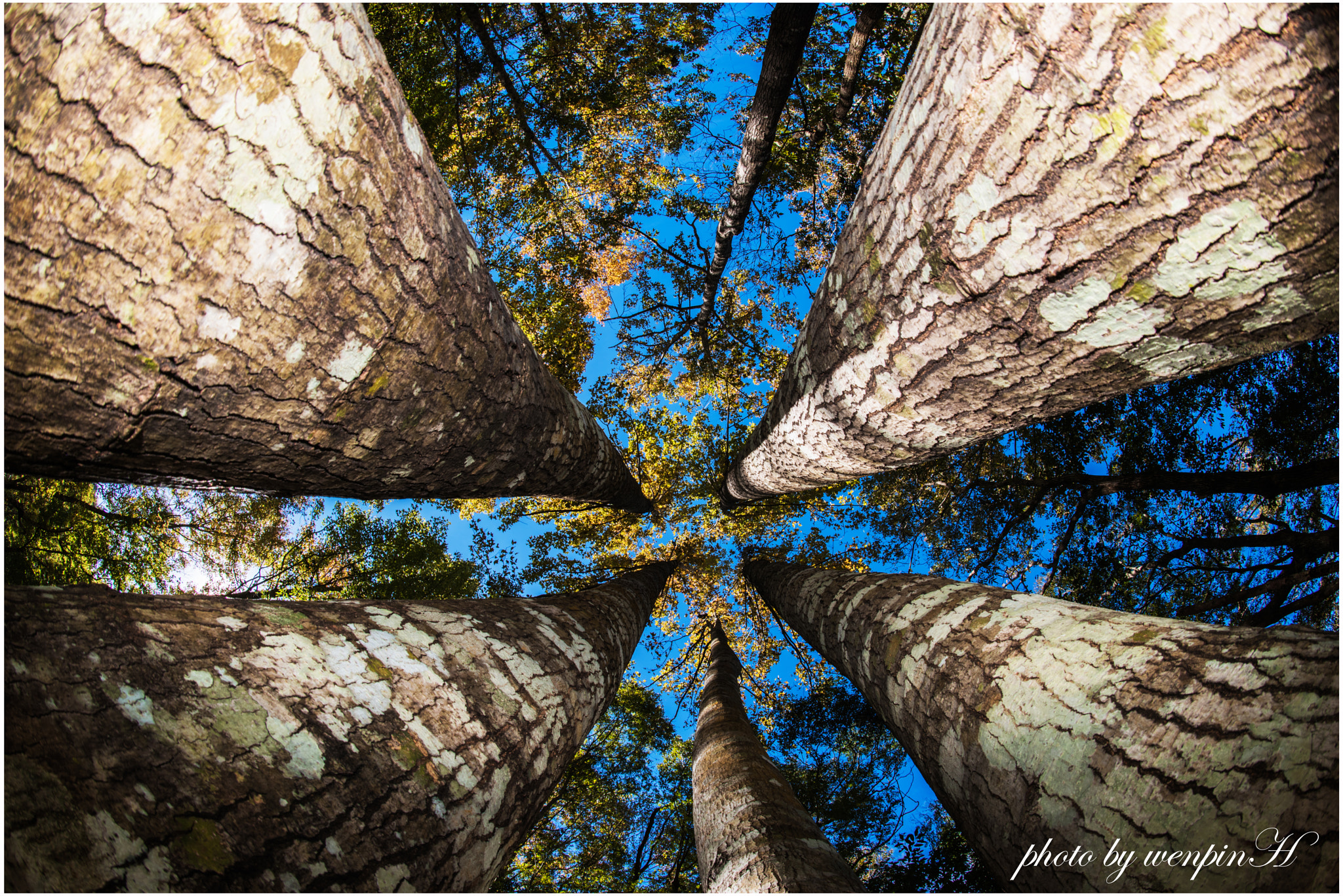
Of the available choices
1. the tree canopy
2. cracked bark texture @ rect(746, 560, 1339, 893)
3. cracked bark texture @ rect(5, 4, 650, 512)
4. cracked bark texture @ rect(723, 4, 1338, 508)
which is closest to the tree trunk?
cracked bark texture @ rect(746, 560, 1339, 893)

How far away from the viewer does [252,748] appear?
1081 mm

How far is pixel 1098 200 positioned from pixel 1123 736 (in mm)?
1334

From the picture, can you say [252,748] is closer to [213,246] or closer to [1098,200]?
[213,246]

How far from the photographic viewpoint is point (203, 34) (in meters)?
0.93

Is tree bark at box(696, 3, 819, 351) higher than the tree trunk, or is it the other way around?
tree bark at box(696, 3, 819, 351)

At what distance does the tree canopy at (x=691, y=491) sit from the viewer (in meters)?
5.22

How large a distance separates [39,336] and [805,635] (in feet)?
14.9

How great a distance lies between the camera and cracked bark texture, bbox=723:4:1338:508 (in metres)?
0.90

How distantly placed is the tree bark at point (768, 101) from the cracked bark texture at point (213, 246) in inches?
144

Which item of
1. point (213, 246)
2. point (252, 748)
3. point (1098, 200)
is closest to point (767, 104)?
point (1098, 200)

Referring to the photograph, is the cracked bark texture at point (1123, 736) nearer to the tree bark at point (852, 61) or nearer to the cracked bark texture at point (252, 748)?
the cracked bark texture at point (252, 748)

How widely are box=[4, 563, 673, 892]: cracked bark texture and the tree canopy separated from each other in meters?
5.91

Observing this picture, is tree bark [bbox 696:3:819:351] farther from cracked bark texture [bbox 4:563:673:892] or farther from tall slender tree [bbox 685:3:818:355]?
cracked bark texture [bbox 4:563:673:892]

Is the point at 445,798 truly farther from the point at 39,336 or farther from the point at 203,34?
the point at 203,34
